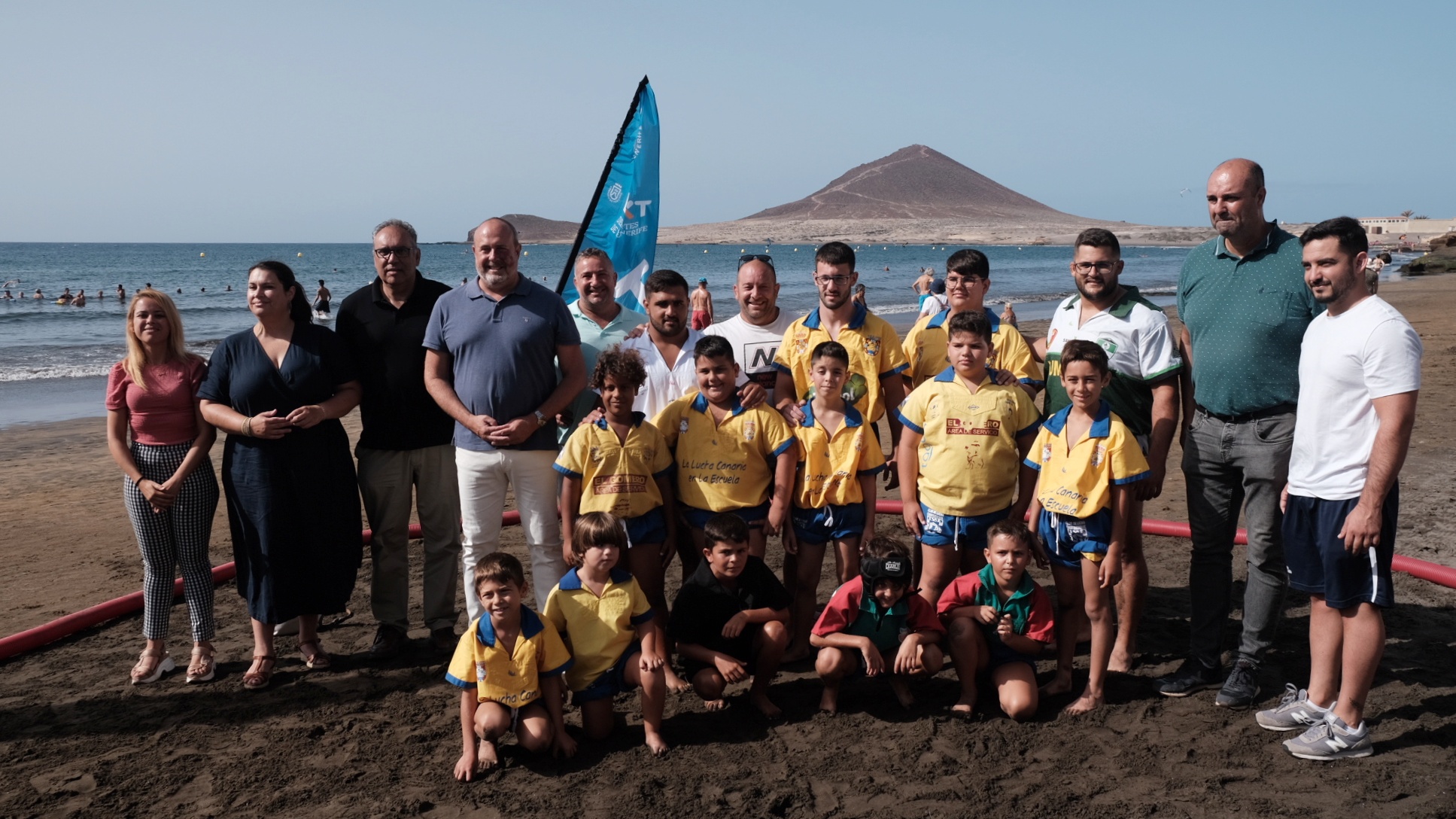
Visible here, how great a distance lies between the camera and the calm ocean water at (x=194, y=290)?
20.7m

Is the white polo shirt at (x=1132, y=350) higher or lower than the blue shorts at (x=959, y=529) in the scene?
higher

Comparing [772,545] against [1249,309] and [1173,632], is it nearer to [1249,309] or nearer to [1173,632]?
[1173,632]

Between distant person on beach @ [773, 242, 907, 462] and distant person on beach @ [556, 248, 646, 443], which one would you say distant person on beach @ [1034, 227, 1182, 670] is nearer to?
distant person on beach @ [773, 242, 907, 462]

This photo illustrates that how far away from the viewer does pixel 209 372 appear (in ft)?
17.0

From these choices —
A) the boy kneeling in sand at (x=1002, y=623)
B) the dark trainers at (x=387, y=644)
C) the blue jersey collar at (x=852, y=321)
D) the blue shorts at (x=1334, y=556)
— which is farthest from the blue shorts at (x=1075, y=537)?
the dark trainers at (x=387, y=644)

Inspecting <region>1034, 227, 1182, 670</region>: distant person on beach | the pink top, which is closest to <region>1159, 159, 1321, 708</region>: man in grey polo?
<region>1034, 227, 1182, 670</region>: distant person on beach

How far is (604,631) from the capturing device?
4512mm

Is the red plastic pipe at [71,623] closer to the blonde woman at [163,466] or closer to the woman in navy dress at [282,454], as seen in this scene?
the blonde woman at [163,466]

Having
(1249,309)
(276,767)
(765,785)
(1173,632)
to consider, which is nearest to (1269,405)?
(1249,309)

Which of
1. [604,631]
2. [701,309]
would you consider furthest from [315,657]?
[701,309]

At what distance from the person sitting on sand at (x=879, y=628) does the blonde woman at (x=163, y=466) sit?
3.17m

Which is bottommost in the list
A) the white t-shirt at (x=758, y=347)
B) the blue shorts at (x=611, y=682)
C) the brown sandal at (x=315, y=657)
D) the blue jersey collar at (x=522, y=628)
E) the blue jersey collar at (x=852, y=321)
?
the brown sandal at (x=315, y=657)

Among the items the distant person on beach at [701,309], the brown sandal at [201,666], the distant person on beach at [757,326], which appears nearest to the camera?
the brown sandal at [201,666]

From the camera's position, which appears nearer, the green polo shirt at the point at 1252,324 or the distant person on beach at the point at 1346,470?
the distant person on beach at the point at 1346,470
